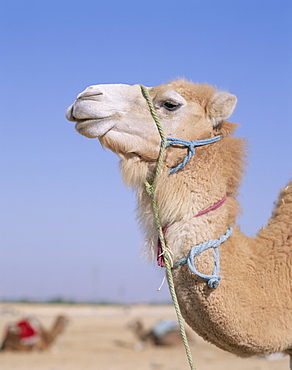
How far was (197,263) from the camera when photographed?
10.8ft

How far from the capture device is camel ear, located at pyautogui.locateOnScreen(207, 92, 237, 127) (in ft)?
11.8

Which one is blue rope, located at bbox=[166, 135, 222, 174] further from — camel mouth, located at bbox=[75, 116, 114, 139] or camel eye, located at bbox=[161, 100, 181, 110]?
camel mouth, located at bbox=[75, 116, 114, 139]

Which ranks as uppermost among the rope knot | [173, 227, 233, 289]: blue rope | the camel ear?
the camel ear

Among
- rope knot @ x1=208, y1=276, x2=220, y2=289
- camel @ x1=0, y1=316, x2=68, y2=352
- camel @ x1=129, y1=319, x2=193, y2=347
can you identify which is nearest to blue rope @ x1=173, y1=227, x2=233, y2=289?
rope knot @ x1=208, y1=276, x2=220, y2=289

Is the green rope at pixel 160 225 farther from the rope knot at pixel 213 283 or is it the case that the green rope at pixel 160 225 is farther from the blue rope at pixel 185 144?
the rope knot at pixel 213 283

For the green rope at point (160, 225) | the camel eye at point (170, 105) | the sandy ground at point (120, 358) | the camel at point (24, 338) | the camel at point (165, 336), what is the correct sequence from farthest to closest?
the camel at point (165, 336) < the camel at point (24, 338) < the sandy ground at point (120, 358) < the camel eye at point (170, 105) < the green rope at point (160, 225)

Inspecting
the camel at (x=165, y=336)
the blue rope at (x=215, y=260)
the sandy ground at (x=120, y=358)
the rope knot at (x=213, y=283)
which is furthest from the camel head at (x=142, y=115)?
the camel at (x=165, y=336)

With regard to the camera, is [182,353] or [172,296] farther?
[182,353]

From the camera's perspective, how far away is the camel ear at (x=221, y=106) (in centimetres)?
359

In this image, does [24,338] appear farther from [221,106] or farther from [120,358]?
[221,106]

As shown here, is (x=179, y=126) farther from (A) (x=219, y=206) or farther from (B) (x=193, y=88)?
(A) (x=219, y=206)

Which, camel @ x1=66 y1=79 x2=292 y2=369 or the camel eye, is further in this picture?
the camel eye

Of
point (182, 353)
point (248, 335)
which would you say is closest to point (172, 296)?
point (248, 335)

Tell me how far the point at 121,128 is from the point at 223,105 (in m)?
0.65
